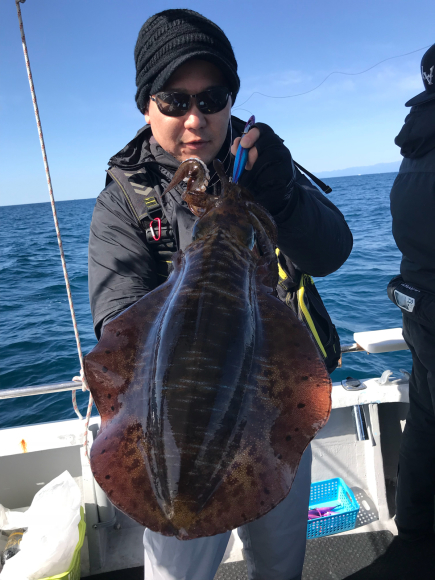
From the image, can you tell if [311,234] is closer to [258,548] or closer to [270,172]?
[270,172]

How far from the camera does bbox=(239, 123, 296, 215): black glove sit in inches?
65.7

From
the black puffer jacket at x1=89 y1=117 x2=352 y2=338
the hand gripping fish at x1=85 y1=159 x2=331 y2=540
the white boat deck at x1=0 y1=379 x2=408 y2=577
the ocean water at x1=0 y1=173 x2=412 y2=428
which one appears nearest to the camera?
the hand gripping fish at x1=85 y1=159 x2=331 y2=540

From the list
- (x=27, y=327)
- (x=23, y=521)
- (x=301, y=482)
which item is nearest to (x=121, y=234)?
(x=301, y=482)

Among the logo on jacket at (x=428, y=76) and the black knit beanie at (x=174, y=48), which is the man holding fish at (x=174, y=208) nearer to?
the black knit beanie at (x=174, y=48)

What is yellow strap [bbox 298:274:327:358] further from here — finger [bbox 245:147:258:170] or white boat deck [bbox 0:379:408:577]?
white boat deck [bbox 0:379:408:577]

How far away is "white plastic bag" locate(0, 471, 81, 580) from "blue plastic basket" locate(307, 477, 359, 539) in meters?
2.18

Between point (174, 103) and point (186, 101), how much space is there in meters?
0.06

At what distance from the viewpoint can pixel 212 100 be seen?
202 cm

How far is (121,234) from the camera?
6.93 feet

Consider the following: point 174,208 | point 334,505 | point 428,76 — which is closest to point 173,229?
point 174,208

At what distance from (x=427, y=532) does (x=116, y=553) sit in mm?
2907

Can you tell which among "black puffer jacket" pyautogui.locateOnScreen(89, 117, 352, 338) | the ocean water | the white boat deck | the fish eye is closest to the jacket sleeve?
"black puffer jacket" pyautogui.locateOnScreen(89, 117, 352, 338)

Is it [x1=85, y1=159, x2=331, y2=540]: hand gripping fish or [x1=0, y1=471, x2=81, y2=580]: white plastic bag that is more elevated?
[x1=85, y1=159, x2=331, y2=540]: hand gripping fish

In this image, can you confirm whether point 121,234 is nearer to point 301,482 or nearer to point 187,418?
point 187,418
